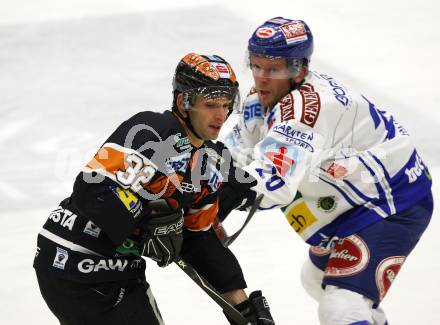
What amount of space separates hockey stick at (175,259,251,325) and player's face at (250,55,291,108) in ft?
2.46

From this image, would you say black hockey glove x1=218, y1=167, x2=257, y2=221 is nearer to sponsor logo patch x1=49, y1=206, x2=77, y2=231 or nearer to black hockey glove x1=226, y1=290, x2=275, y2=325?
black hockey glove x1=226, y1=290, x2=275, y2=325

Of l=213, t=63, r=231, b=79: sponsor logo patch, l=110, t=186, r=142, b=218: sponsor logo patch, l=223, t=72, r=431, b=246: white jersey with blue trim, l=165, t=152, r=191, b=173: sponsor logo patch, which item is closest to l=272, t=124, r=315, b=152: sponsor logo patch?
l=223, t=72, r=431, b=246: white jersey with blue trim

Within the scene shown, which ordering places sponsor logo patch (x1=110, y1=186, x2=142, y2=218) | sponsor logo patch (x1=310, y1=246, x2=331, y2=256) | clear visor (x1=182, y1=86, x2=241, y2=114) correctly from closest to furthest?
sponsor logo patch (x1=110, y1=186, x2=142, y2=218) < clear visor (x1=182, y1=86, x2=241, y2=114) < sponsor logo patch (x1=310, y1=246, x2=331, y2=256)

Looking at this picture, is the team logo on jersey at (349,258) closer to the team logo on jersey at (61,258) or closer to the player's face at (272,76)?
the player's face at (272,76)

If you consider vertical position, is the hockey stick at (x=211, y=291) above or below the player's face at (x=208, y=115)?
below

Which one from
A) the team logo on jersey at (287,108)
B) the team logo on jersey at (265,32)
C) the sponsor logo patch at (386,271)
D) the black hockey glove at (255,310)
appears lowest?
the black hockey glove at (255,310)

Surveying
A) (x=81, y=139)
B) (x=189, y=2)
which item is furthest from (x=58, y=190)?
(x=189, y=2)

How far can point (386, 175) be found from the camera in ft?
11.5

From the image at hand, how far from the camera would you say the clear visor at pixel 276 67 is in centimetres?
347

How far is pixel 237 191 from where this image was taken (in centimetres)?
334

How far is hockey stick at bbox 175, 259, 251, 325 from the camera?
3.22 m

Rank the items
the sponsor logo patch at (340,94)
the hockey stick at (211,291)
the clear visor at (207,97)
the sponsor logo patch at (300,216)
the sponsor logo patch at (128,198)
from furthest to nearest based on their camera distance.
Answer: the sponsor logo patch at (300,216) < the sponsor logo patch at (340,94) < the hockey stick at (211,291) < the clear visor at (207,97) < the sponsor logo patch at (128,198)

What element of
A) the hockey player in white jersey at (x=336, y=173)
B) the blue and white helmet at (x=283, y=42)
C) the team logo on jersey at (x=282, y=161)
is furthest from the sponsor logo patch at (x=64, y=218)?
the blue and white helmet at (x=283, y=42)

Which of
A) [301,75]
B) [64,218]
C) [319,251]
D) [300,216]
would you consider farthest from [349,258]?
[64,218]
